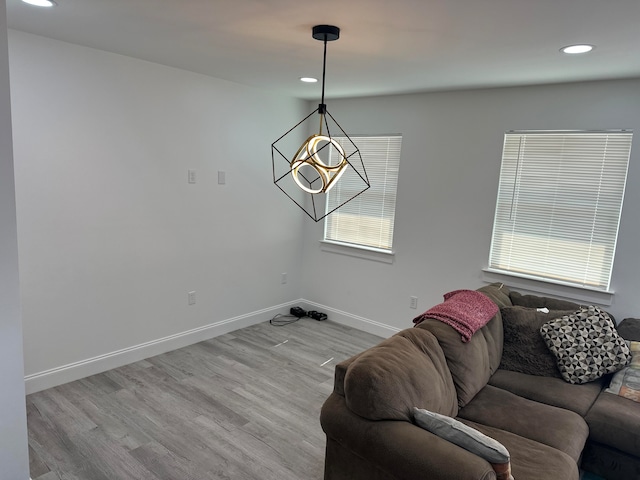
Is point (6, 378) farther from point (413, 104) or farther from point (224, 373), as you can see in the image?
point (413, 104)

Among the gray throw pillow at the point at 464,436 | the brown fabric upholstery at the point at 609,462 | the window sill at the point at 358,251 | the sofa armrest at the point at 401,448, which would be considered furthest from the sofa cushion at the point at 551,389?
the window sill at the point at 358,251

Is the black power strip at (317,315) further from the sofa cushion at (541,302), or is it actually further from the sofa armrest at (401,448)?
the sofa armrest at (401,448)

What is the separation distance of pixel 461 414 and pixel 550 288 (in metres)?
1.70

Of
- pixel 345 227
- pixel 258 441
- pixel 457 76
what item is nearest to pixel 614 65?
pixel 457 76

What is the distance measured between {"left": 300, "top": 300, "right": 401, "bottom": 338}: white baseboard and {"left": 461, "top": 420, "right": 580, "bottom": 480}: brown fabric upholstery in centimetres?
233

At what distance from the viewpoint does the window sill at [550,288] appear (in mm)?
3244

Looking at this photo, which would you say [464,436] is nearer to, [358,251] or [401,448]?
[401,448]

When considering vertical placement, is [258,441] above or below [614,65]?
below

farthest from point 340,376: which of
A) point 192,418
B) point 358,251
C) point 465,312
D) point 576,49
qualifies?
point 358,251

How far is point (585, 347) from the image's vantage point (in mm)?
2654

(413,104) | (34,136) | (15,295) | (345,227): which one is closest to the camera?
(15,295)

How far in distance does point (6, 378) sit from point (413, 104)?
3.61m

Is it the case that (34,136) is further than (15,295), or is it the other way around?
(34,136)

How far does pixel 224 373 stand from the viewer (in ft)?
11.4
